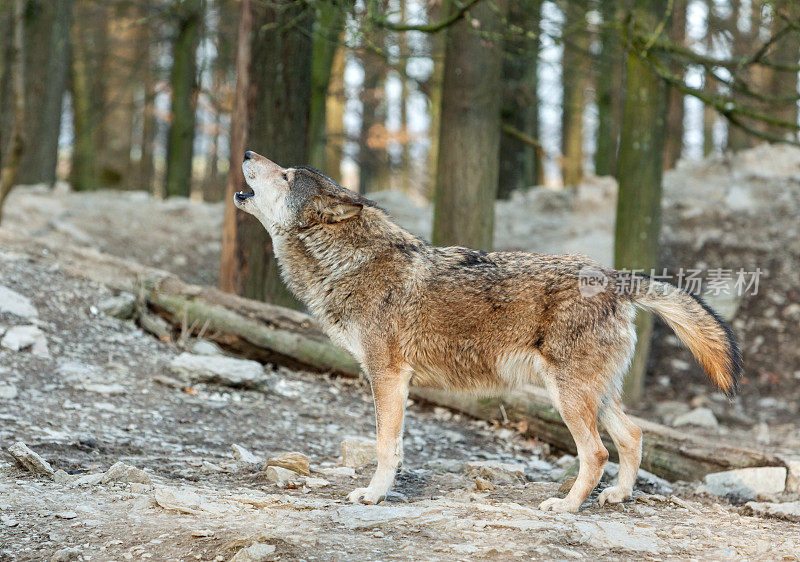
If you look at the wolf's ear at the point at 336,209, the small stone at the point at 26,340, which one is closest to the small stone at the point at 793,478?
the wolf's ear at the point at 336,209

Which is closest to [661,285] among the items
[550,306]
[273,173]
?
[550,306]

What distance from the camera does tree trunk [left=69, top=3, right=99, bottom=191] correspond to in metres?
19.2

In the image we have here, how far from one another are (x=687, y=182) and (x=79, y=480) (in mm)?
12056

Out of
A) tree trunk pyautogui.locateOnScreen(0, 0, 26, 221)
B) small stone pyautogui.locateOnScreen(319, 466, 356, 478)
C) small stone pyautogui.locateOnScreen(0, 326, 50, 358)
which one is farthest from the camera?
tree trunk pyautogui.locateOnScreen(0, 0, 26, 221)

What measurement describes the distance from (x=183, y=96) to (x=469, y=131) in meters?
10.7

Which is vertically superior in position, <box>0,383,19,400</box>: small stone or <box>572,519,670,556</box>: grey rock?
<box>0,383,19,400</box>: small stone

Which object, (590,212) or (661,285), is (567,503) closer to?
(661,285)

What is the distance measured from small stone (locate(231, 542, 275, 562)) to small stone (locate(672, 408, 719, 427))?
6620mm

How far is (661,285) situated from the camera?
17.0 feet

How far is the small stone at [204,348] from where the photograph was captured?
27.0 feet

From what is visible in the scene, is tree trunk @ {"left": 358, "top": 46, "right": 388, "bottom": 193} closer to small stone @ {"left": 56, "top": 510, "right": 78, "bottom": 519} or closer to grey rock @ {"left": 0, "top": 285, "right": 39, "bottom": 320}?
grey rock @ {"left": 0, "top": 285, "right": 39, "bottom": 320}

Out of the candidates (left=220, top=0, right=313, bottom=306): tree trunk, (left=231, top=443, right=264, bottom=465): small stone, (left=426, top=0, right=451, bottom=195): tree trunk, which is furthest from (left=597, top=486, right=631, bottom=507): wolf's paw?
(left=426, top=0, right=451, bottom=195): tree trunk

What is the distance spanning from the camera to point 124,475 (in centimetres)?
491

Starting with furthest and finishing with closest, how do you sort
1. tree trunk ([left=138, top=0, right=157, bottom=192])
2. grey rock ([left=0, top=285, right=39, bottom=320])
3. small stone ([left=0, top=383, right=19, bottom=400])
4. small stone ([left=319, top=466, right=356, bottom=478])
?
tree trunk ([left=138, top=0, right=157, bottom=192]) < grey rock ([left=0, top=285, right=39, bottom=320]) < small stone ([left=0, top=383, right=19, bottom=400]) < small stone ([left=319, top=466, right=356, bottom=478])
